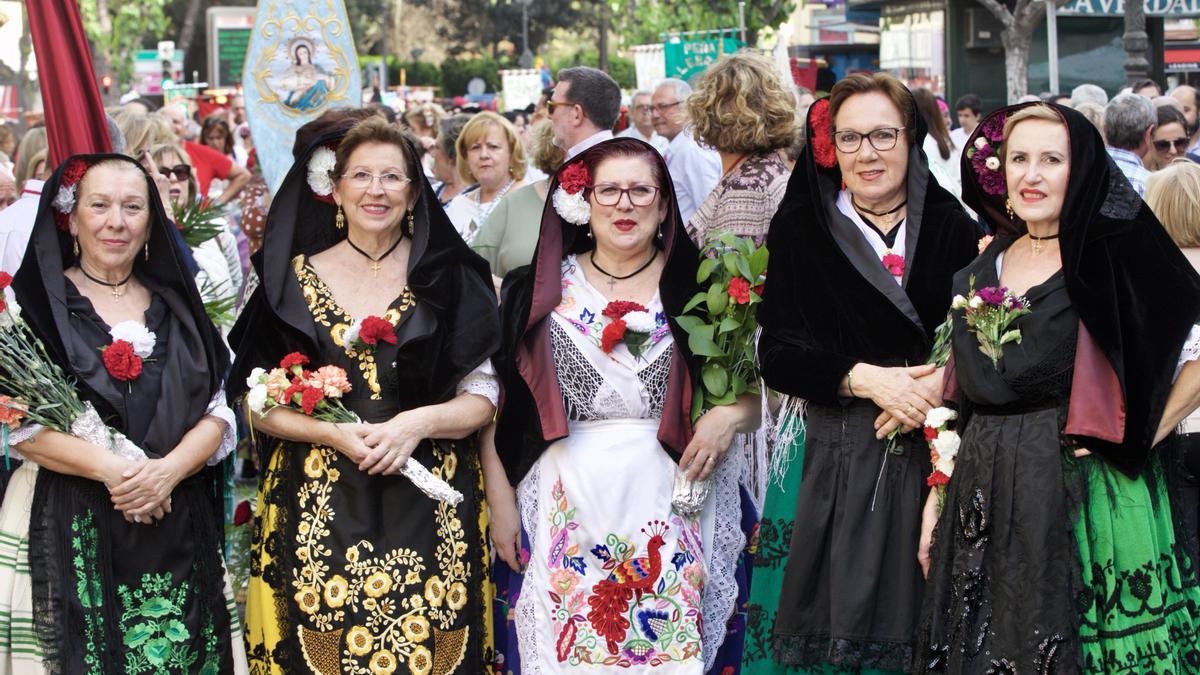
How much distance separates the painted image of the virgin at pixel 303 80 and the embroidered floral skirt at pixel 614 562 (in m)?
5.15

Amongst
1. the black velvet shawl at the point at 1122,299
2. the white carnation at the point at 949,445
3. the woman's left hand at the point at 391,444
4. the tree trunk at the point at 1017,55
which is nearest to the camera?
the black velvet shawl at the point at 1122,299

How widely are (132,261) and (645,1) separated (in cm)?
3234

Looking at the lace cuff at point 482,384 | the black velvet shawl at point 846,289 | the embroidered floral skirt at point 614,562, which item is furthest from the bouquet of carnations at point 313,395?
the black velvet shawl at point 846,289

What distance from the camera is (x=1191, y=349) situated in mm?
4207

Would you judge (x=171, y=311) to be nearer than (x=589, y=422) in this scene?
Yes

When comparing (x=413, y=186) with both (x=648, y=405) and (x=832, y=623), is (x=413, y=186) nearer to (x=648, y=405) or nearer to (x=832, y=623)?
(x=648, y=405)

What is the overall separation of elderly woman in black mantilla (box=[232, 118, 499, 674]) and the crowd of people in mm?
12

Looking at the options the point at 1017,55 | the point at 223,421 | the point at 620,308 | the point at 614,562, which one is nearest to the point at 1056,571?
the point at 614,562

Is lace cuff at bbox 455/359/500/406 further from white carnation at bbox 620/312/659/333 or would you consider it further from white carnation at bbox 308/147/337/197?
white carnation at bbox 308/147/337/197

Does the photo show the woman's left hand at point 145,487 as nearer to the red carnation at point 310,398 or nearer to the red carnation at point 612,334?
the red carnation at point 310,398

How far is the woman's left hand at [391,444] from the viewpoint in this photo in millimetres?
4805

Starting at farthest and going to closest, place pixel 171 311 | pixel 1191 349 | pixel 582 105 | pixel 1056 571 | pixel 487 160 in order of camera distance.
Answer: pixel 487 160, pixel 582 105, pixel 171 311, pixel 1191 349, pixel 1056 571

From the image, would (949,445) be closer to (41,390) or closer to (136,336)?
(136,336)

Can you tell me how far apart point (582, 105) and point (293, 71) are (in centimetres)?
297
